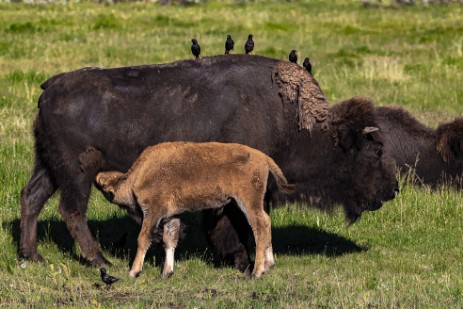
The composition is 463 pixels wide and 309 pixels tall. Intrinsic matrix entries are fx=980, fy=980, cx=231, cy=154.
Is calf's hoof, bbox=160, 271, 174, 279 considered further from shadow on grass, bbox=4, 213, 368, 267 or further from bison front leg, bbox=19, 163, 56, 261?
bison front leg, bbox=19, 163, 56, 261

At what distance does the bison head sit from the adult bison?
3.86 m

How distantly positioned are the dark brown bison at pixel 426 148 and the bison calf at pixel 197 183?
4971mm

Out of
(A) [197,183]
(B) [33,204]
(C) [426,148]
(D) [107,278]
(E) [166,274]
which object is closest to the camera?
(D) [107,278]

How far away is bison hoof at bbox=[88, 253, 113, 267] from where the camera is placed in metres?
9.79

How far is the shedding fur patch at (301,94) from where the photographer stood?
33.3ft

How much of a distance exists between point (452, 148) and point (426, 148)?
14.8 inches

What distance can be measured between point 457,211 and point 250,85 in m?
3.45

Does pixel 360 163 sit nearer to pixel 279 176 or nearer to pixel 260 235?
pixel 279 176

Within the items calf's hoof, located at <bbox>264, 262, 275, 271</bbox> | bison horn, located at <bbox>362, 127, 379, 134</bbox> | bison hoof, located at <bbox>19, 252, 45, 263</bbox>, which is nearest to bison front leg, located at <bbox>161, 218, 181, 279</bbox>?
calf's hoof, located at <bbox>264, 262, 275, 271</bbox>

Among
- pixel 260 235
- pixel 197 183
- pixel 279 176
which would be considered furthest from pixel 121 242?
pixel 279 176

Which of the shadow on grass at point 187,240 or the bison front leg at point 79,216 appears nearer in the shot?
the bison front leg at point 79,216

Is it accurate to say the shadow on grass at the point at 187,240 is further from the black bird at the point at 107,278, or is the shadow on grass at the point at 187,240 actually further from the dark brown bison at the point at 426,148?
the dark brown bison at the point at 426,148

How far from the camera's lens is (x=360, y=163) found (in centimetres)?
1016

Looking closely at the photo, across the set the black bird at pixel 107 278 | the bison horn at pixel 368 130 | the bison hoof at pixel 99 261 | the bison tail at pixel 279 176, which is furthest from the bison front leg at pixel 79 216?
the bison horn at pixel 368 130
